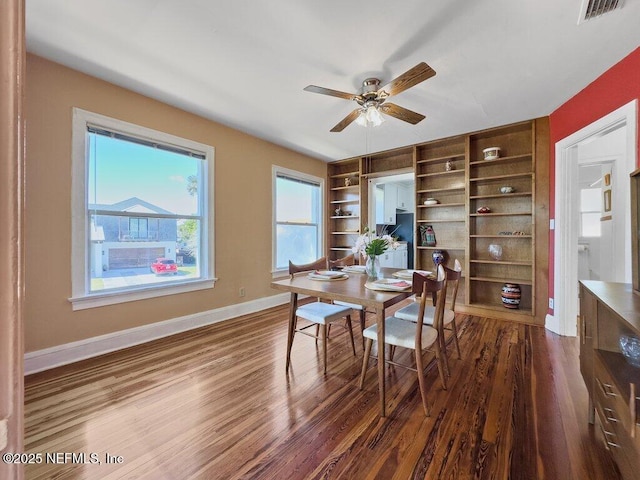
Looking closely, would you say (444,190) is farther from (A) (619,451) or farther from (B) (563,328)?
(A) (619,451)

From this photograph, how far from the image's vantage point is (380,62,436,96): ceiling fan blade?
6.06ft

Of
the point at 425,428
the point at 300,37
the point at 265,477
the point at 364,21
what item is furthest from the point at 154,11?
the point at 425,428

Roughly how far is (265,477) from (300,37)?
2607mm

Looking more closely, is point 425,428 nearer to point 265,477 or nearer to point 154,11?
point 265,477

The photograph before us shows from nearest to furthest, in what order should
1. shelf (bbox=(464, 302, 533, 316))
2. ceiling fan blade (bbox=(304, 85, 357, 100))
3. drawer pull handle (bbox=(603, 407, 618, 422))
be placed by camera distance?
drawer pull handle (bbox=(603, 407, 618, 422))
ceiling fan blade (bbox=(304, 85, 357, 100))
shelf (bbox=(464, 302, 533, 316))

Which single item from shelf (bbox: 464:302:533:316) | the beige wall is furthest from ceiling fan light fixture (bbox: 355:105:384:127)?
shelf (bbox: 464:302:533:316)

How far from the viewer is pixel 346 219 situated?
5.52 metres

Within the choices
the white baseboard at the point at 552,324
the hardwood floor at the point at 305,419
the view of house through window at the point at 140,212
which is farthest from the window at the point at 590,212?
the view of house through window at the point at 140,212

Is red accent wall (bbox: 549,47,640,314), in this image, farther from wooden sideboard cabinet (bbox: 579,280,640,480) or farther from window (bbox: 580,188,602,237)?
window (bbox: 580,188,602,237)

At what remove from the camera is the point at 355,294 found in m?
1.87

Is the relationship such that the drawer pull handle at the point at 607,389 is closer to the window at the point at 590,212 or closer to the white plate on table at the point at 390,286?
the white plate on table at the point at 390,286

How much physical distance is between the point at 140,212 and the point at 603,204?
6062mm

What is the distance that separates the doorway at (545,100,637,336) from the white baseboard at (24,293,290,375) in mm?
3719

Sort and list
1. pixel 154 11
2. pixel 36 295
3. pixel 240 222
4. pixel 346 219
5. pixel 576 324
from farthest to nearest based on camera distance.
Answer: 1. pixel 346 219
2. pixel 240 222
3. pixel 576 324
4. pixel 36 295
5. pixel 154 11
